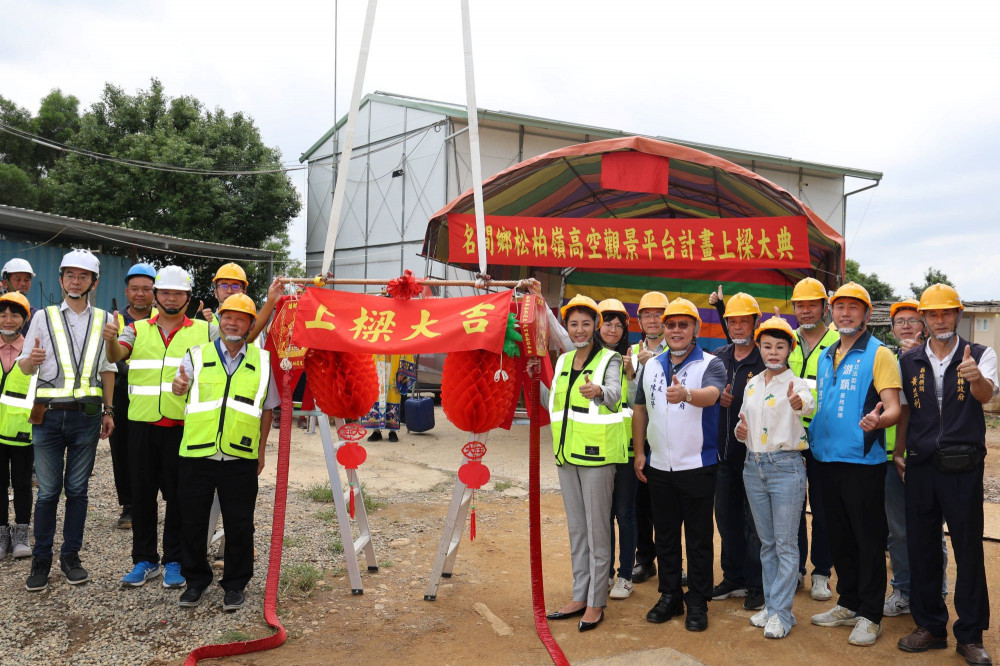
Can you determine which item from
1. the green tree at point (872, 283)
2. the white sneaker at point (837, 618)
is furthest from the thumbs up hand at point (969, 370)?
the green tree at point (872, 283)

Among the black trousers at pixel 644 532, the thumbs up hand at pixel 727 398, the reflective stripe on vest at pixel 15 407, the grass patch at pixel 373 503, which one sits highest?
the thumbs up hand at pixel 727 398

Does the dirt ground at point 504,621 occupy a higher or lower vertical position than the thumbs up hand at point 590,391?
lower

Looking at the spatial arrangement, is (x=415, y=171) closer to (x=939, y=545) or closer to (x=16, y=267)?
(x=16, y=267)

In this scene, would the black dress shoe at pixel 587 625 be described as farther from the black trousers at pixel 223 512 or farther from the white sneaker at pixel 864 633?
the black trousers at pixel 223 512

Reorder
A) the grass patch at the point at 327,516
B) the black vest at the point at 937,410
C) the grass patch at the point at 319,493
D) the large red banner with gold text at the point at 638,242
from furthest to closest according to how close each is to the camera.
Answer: the large red banner with gold text at the point at 638,242 < the grass patch at the point at 319,493 < the grass patch at the point at 327,516 < the black vest at the point at 937,410

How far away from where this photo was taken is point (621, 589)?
4.58 m

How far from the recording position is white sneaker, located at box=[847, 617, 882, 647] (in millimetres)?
3781

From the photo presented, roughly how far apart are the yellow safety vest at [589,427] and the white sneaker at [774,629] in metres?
1.14

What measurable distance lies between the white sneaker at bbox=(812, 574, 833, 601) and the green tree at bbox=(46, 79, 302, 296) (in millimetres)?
16882

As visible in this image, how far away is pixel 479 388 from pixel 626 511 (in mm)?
1270

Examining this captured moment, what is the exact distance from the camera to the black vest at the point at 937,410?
3.52 meters

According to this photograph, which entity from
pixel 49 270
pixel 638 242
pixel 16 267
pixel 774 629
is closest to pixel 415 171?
pixel 49 270

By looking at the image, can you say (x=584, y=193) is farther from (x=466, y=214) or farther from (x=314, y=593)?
(x=314, y=593)

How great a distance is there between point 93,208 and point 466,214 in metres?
13.0
